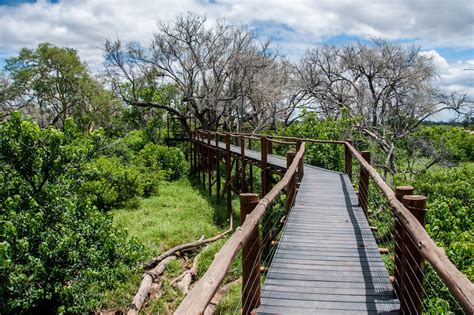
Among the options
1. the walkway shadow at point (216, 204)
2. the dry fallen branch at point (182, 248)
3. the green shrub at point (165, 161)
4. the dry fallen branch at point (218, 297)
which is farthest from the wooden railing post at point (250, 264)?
the green shrub at point (165, 161)

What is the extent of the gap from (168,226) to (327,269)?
913 cm

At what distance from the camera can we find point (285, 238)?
5719mm

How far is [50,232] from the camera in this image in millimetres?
6754

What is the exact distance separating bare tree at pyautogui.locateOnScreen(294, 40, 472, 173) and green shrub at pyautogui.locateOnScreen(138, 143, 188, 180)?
1001cm

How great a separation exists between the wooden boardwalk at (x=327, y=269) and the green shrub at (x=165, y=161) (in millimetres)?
15650

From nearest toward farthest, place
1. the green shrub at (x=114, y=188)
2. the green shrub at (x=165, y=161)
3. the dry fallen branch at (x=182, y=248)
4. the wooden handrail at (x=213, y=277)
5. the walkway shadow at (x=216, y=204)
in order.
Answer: the wooden handrail at (x=213, y=277)
the dry fallen branch at (x=182, y=248)
the walkway shadow at (x=216, y=204)
the green shrub at (x=114, y=188)
the green shrub at (x=165, y=161)

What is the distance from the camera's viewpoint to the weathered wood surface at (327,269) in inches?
150

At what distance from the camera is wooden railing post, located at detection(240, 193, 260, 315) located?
351 centimetres

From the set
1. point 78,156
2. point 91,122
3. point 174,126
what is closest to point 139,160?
point 174,126

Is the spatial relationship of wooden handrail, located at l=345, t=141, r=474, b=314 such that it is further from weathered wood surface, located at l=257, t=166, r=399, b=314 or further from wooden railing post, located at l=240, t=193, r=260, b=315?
wooden railing post, located at l=240, t=193, r=260, b=315

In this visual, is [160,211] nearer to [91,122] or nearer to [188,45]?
[188,45]

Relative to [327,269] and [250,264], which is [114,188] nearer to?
[327,269]

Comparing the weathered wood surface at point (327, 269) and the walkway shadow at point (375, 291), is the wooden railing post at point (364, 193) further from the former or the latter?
the walkway shadow at point (375, 291)

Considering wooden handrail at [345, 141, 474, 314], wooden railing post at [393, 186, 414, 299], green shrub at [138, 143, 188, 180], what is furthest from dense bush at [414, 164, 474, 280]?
green shrub at [138, 143, 188, 180]
